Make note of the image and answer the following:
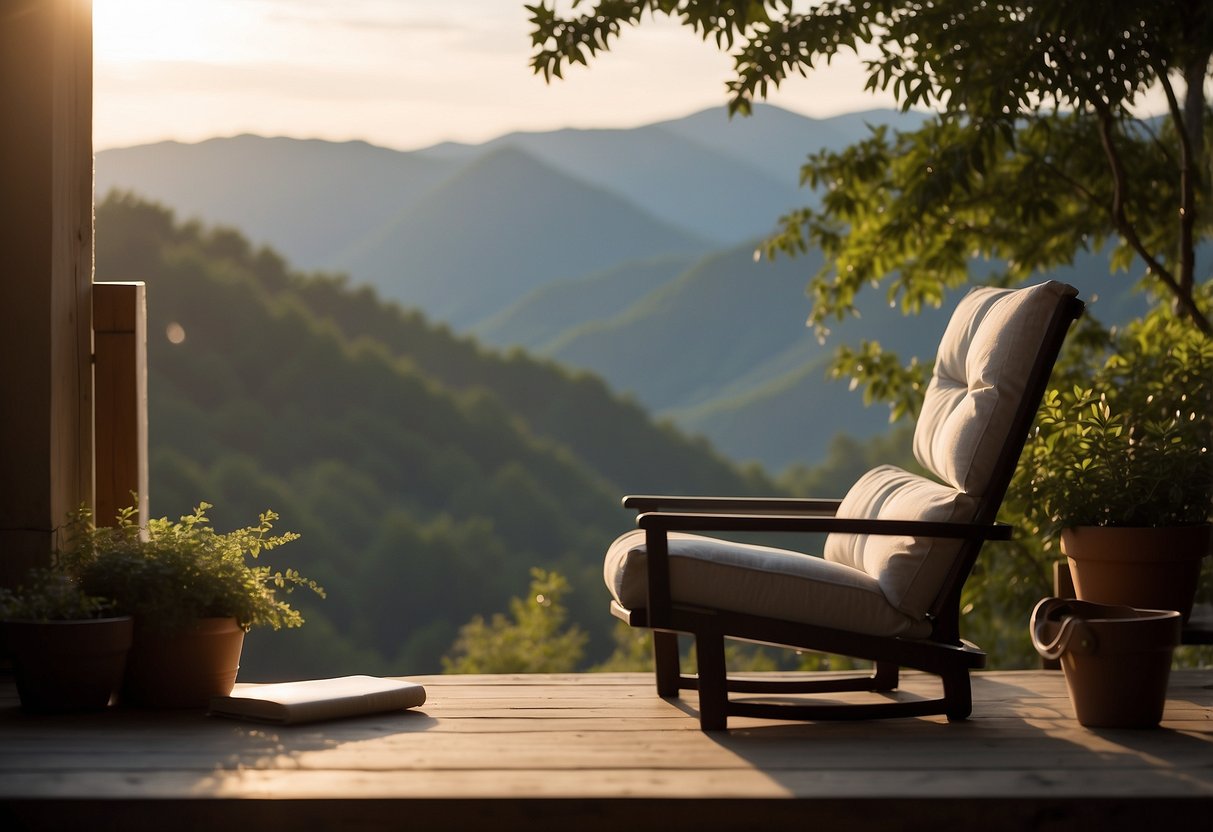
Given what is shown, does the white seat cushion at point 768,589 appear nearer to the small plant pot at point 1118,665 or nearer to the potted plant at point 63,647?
the small plant pot at point 1118,665

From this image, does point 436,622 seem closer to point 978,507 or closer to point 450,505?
point 450,505

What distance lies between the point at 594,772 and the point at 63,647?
1322 millimetres

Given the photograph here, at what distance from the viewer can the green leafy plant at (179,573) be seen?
3.03 m

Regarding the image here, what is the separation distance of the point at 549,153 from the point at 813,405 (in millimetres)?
9219

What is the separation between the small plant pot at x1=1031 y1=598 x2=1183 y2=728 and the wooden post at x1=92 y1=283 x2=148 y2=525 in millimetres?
2504

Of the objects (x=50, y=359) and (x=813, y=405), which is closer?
(x=50, y=359)

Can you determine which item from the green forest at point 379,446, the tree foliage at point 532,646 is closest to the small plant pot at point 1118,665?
the tree foliage at point 532,646

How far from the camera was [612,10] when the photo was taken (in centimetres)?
462

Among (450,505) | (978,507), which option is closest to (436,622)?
(450,505)

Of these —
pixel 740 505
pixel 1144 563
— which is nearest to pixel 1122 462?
pixel 1144 563

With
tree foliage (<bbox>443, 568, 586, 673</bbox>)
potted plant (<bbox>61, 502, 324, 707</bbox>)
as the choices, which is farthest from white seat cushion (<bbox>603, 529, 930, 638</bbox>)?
tree foliage (<bbox>443, 568, 586, 673</bbox>)

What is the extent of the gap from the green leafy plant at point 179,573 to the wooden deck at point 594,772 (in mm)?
261

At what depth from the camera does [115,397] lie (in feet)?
11.9

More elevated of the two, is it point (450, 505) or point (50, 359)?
point (50, 359)
